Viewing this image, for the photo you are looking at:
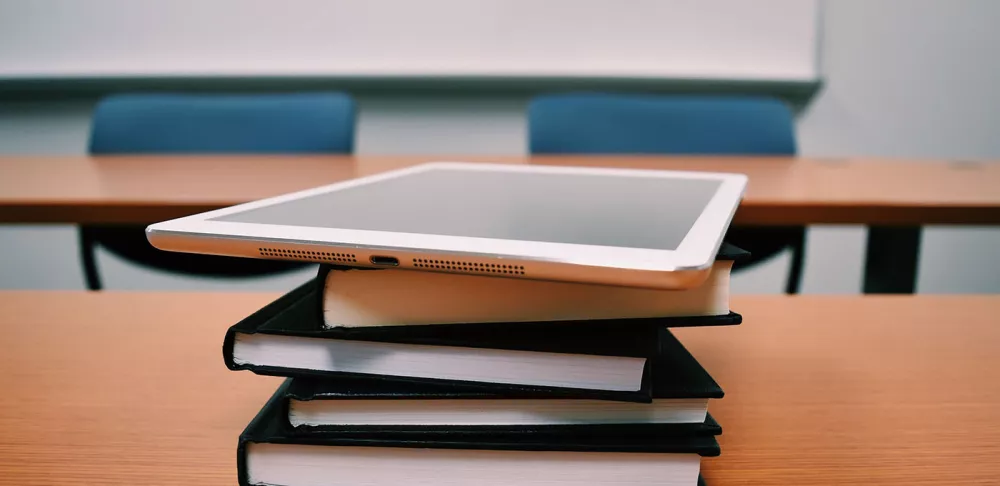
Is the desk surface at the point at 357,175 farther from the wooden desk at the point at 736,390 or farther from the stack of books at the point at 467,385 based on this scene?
the stack of books at the point at 467,385

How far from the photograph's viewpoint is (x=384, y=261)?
252mm

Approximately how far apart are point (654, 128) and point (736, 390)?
104cm

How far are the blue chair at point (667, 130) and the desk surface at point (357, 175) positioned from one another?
19cm

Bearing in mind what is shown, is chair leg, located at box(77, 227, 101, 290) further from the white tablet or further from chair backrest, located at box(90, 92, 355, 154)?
the white tablet

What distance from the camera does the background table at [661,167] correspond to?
743 mm

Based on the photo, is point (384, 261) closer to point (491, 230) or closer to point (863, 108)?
point (491, 230)

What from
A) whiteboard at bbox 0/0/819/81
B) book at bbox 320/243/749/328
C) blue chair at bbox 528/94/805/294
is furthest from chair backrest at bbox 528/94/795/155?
book at bbox 320/243/749/328

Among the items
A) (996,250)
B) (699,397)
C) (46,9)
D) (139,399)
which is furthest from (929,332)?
(46,9)

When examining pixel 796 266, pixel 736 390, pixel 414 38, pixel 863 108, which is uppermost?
pixel 414 38

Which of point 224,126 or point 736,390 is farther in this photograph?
point 224,126

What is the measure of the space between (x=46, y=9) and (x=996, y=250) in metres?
2.97

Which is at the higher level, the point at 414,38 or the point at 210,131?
the point at 414,38

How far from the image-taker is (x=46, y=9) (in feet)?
6.10

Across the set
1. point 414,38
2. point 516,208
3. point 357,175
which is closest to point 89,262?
point 357,175
